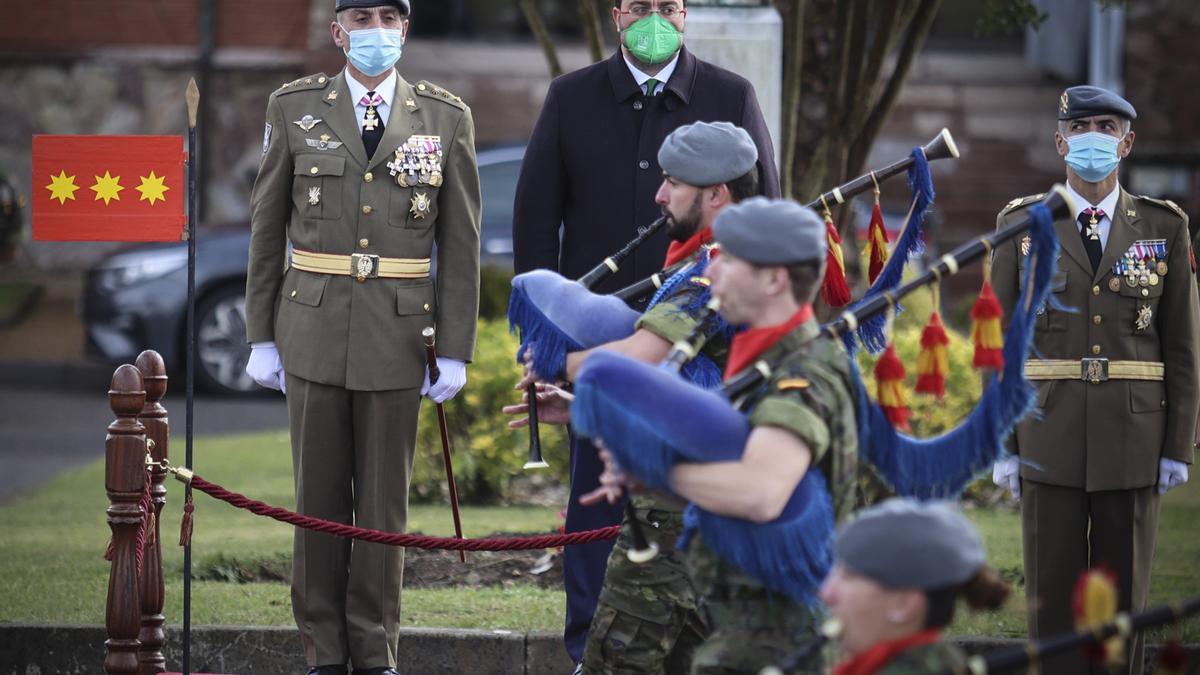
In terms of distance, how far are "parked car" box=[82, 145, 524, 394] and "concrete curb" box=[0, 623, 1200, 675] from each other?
757 cm

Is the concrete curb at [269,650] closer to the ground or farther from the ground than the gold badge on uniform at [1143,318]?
closer to the ground

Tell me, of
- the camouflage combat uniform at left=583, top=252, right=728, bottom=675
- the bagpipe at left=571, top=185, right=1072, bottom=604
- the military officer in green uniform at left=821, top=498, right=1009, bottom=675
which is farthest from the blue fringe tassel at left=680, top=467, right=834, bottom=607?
the camouflage combat uniform at left=583, top=252, right=728, bottom=675

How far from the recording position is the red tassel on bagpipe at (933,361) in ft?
14.3

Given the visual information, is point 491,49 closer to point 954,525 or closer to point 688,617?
point 688,617

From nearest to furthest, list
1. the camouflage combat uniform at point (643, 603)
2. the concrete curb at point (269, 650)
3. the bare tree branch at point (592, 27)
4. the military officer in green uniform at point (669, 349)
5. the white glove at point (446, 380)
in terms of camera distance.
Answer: the military officer in green uniform at point (669, 349) < the camouflage combat uniform at point (643, 603) < the white glove at point (446, 380) < the concrete curb at point (269, 650) < the bare tree branch at point (592, 27)

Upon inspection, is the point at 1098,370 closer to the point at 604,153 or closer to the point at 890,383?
the point at 604,153

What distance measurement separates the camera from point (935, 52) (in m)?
20.1

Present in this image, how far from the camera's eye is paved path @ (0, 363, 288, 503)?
1205cm

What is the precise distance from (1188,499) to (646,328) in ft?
22.6

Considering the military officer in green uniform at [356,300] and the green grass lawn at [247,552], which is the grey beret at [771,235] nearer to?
the military officer in green uniform at [356,300]

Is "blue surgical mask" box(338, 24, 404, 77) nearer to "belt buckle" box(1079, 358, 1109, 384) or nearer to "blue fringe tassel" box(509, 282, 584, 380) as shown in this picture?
"blue fringe tassel" box(509, 282, 584, 380)

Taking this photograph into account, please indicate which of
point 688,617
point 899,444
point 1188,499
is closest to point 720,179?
point 899,444

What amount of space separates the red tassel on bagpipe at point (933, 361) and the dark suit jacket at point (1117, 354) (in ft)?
5.80

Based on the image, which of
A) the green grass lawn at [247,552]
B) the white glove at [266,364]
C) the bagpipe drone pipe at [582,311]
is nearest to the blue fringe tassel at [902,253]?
the bagpipe drone pipe at [582,311]
